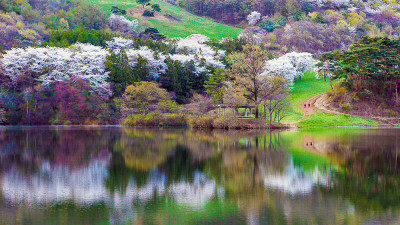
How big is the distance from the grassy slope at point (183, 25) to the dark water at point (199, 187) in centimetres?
10766

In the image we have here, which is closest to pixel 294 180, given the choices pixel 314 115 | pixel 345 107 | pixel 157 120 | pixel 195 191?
pixel 195 191

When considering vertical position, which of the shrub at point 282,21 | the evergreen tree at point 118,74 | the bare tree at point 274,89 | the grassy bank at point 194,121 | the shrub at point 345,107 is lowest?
the grassy bank at point 194,121

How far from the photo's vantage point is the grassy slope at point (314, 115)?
5641 cm

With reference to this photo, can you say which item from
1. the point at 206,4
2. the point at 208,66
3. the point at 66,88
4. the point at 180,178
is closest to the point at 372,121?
the point at 208,66

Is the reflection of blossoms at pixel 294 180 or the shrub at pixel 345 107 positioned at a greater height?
the shrub at pixel 345 107

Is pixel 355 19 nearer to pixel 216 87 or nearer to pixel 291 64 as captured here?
pixel 291 64

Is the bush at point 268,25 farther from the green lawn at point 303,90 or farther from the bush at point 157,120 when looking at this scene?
the bush at point 157,120

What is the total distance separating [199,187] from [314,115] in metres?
49.0

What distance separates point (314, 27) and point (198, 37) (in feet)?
122

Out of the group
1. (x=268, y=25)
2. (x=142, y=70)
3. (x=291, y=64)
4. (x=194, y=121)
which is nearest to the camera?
(x=194, y=121)

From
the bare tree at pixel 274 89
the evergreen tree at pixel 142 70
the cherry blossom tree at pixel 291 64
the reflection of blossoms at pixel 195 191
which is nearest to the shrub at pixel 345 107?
the bare tree at pixel 274 89

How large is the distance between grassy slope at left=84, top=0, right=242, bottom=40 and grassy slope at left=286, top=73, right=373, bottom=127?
183 feet

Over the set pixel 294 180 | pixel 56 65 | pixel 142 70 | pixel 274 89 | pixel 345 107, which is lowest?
pixel 294 180

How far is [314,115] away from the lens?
59312 mm
